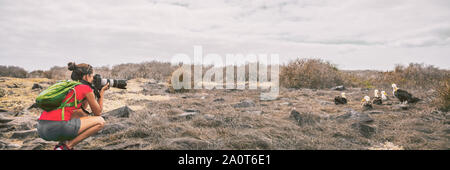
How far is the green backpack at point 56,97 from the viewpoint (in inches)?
124

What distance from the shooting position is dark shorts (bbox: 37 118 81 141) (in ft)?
10.8

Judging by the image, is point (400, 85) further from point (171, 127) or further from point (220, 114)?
point (171, 127)

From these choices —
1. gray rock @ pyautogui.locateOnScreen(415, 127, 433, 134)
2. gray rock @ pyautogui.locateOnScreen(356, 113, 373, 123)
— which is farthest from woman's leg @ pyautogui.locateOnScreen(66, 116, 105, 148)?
gray rock @ pyautogui.locateOnScreen(415, 127, 433, 134)

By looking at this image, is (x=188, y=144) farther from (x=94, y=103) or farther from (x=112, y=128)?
(x=112, y=128)

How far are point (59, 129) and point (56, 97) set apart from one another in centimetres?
38

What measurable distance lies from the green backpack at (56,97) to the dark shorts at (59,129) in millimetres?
148

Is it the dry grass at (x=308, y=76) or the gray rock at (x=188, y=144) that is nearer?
the gray rock at (x=188, y=144)

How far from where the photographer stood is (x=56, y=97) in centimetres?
317

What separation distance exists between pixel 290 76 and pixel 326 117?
6.94m

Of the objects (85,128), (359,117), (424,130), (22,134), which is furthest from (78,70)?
(424,130)

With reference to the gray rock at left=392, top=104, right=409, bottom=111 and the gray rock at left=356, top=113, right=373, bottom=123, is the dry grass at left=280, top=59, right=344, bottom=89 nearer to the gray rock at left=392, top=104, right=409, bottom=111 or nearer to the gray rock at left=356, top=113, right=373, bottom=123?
the gray rock at left=392, top=104, right=409, bottom=111

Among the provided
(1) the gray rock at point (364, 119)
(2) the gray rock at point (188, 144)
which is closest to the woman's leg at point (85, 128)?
(2) the gray rock at point (188, 144)

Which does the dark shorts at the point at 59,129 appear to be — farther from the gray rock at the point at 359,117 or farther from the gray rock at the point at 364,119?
the gray rock at the point at 364,119
